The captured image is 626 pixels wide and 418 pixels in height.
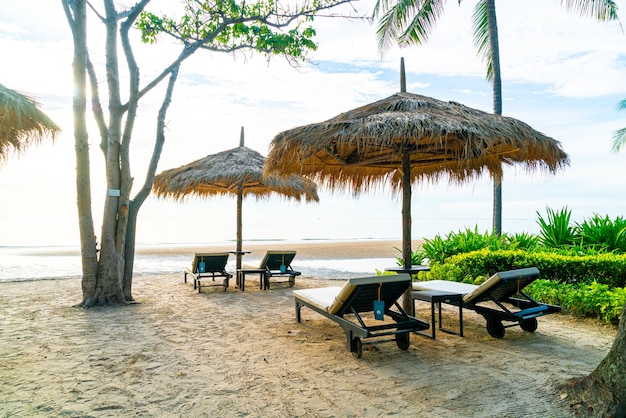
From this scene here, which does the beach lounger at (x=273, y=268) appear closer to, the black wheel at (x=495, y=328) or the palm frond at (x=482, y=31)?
the black wheel at (x=495, y=328)

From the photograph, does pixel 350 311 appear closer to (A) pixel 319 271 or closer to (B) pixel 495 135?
(B) pixel 495 135

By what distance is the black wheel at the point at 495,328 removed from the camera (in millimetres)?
4250

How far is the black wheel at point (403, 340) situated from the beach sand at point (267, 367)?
9 centimetres

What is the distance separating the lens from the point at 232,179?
8.03 m

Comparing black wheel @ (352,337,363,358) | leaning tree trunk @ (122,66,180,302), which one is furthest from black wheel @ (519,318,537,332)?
leaning tree trunk @ (122,66,180,302)

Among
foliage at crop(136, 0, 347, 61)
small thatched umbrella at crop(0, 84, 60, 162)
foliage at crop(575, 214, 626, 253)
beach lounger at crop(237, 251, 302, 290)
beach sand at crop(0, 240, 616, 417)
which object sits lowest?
beach sand at crop(0, 240, 616, 417)

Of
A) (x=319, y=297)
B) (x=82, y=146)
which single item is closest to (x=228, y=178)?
(x=82, y=146)

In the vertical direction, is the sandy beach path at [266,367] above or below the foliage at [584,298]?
below

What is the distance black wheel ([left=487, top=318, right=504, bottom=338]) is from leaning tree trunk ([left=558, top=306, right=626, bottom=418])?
1.68 meters

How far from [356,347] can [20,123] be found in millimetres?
6092

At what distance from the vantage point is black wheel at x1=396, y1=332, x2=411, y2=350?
12.6 feet

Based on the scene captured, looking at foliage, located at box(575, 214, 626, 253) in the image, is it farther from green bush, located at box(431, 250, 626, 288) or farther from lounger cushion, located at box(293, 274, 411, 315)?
lounger cushion, located at box(293, 274, 411, 315)

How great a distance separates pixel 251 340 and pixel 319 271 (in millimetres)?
7221

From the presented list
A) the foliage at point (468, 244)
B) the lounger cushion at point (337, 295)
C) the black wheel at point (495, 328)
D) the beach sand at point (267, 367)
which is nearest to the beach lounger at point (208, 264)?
the beach sand at point (267, 367)
